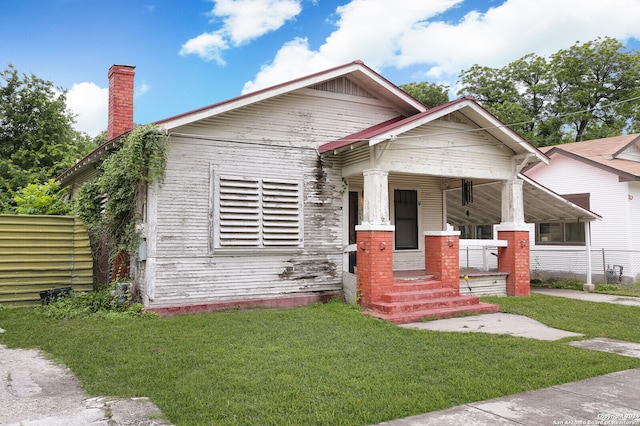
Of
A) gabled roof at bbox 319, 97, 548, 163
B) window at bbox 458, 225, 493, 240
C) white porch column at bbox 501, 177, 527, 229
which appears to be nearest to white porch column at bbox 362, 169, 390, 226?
gabled roof at bbox 319, 97, 548, 163

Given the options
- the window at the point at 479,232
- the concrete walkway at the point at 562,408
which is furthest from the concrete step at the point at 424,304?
the window at the point at 479,232

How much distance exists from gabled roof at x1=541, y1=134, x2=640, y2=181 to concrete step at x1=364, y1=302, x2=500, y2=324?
9.96 metres

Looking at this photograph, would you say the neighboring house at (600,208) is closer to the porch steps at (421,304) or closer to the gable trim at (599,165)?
the gable trim at (599,165)

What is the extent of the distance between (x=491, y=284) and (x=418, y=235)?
248 cm

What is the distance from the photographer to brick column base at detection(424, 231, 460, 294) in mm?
10938

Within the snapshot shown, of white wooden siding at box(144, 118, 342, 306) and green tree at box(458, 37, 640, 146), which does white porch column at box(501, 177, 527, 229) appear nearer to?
white wooden siding at box(144, 118, 342, 306)

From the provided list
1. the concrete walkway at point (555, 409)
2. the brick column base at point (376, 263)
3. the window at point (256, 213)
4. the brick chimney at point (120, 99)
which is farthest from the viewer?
the brick chimney at point (120, 99)

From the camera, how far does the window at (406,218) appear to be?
1370 cm

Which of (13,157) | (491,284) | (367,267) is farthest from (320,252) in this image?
(13,157)

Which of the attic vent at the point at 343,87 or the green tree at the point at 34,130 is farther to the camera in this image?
the green tree at the point at 34,130

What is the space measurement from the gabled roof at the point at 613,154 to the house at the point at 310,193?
7.00 meters

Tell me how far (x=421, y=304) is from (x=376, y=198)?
2.33 metres

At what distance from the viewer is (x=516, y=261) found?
12391 millimetres

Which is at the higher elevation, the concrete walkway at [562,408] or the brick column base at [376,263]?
the brick column base at [376,263]
